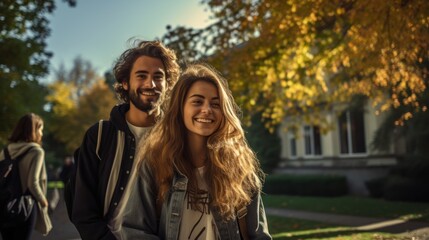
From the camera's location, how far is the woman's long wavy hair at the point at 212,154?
7.66ft

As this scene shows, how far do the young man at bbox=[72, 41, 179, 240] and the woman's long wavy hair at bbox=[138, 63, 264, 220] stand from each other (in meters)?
0.26

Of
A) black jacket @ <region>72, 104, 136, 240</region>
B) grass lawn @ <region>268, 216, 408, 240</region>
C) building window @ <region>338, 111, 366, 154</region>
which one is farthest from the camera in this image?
building window @ <region>338, 111, 366, 154</region>

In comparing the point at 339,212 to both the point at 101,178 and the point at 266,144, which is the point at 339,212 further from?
the point at 266,144

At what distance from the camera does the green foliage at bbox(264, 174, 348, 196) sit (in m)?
18.7

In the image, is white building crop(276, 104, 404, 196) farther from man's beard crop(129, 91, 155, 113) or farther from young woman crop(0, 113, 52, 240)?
man's beard crop(129, 91, 155, 113)

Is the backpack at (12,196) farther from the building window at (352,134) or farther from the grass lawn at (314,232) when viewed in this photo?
the building window at (352,134)

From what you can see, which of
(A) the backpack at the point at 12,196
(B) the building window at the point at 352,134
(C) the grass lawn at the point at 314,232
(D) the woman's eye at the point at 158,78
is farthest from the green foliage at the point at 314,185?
(D) the woman's eye at the point at 158,78

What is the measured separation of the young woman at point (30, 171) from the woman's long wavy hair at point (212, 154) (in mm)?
2712

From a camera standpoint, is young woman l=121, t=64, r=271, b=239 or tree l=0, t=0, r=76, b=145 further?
tree l=0, t=0, r=76, b=145

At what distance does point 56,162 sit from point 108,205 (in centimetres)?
4385

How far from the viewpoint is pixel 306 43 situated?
33.4 ft

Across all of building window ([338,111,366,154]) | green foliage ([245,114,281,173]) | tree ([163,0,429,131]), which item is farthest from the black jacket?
green foliage ([245,114,281,173])

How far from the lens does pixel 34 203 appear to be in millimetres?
4801

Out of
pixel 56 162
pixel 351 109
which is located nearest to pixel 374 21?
pixel 351 109
